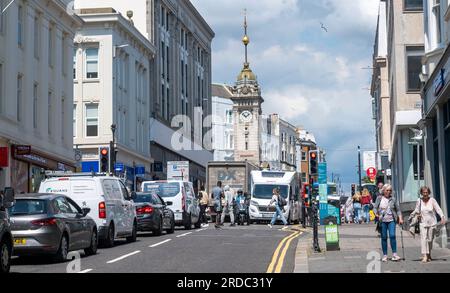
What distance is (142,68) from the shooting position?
68000 mm

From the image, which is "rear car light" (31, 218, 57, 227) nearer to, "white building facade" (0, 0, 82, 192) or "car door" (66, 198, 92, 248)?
"car door" (66, 198, 92, 248)

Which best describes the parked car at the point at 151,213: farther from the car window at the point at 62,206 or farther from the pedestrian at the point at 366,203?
the pedestrian at the point at 366,203

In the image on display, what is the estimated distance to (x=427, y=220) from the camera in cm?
1933

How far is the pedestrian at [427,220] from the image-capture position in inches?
750

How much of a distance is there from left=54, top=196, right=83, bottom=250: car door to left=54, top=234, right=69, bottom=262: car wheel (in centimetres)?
20

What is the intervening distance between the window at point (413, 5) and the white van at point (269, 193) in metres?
13.5

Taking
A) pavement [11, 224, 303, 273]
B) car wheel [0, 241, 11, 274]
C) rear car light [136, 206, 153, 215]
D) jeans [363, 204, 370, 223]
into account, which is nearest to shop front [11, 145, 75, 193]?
rear car light [136, 206, 153, 215]

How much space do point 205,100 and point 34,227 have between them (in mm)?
73937

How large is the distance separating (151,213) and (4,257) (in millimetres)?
13840

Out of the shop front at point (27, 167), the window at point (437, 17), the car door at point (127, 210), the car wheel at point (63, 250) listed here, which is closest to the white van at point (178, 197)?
the shop front at point (27, 167)

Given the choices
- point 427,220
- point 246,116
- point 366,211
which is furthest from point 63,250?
point 246,116

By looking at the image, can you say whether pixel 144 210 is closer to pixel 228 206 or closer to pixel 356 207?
pixel 228 206

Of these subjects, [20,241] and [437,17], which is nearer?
[20,241]
